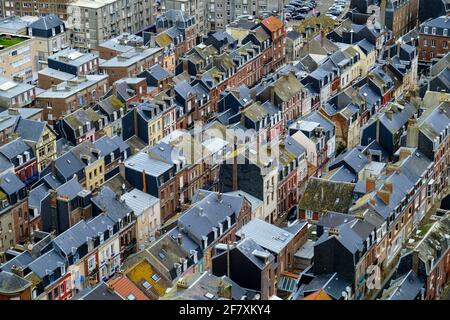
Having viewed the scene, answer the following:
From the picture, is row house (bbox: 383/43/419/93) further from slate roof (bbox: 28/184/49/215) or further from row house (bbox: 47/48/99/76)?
slate roof (bbox: 28/184/49/215)

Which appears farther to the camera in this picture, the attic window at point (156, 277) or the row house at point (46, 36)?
the row house at point (46, 36)

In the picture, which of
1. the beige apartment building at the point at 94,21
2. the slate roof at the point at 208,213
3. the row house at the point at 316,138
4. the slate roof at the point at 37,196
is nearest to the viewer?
the slate roof at the point at 208,213

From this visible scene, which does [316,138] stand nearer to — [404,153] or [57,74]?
[404,153]

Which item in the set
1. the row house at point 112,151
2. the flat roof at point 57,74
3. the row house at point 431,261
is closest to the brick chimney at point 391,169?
the row house at point 431,261

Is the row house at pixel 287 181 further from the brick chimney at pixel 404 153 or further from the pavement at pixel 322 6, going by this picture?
the pavement at pixel 322 6

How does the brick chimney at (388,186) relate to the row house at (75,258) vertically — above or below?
above

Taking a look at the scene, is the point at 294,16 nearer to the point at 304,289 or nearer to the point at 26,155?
the point at 26,155

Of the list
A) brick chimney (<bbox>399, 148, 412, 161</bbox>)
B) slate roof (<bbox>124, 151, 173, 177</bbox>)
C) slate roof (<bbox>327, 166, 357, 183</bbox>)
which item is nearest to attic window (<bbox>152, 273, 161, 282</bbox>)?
slate roof (<bbox>124, 151, 173, 177</bbox>)
